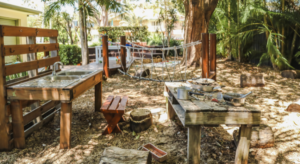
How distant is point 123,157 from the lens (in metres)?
1.81

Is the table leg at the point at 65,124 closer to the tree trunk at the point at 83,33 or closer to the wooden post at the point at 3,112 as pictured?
the wooden post at the point at 3,112

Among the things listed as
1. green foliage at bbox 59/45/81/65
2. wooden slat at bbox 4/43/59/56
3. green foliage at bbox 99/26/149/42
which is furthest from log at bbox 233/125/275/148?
green foliage at bbox 99/26/149/42

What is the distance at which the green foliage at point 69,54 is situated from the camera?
9.86 meters

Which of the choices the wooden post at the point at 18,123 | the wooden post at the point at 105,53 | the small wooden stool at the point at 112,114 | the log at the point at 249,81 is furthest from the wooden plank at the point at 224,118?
the wooden post at the point at 105,53

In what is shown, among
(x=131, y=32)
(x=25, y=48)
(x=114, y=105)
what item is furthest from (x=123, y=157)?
(x=131, y=32)

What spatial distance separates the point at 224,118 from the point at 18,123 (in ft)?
6.66

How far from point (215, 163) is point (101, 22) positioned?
21577 mm

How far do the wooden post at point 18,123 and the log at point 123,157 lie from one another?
113 centimetres

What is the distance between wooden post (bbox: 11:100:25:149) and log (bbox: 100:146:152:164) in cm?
113

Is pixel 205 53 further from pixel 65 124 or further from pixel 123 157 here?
pixel 123 157

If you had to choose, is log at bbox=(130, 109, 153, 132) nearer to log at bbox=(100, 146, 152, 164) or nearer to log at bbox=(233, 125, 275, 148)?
log at bbox=(100, 146, 152, 164)

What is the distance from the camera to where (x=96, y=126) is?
313 cm

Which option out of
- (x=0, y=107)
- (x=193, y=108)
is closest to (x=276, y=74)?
(x=193, y=108)

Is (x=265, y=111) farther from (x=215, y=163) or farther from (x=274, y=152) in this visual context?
(x=215, y=163)
